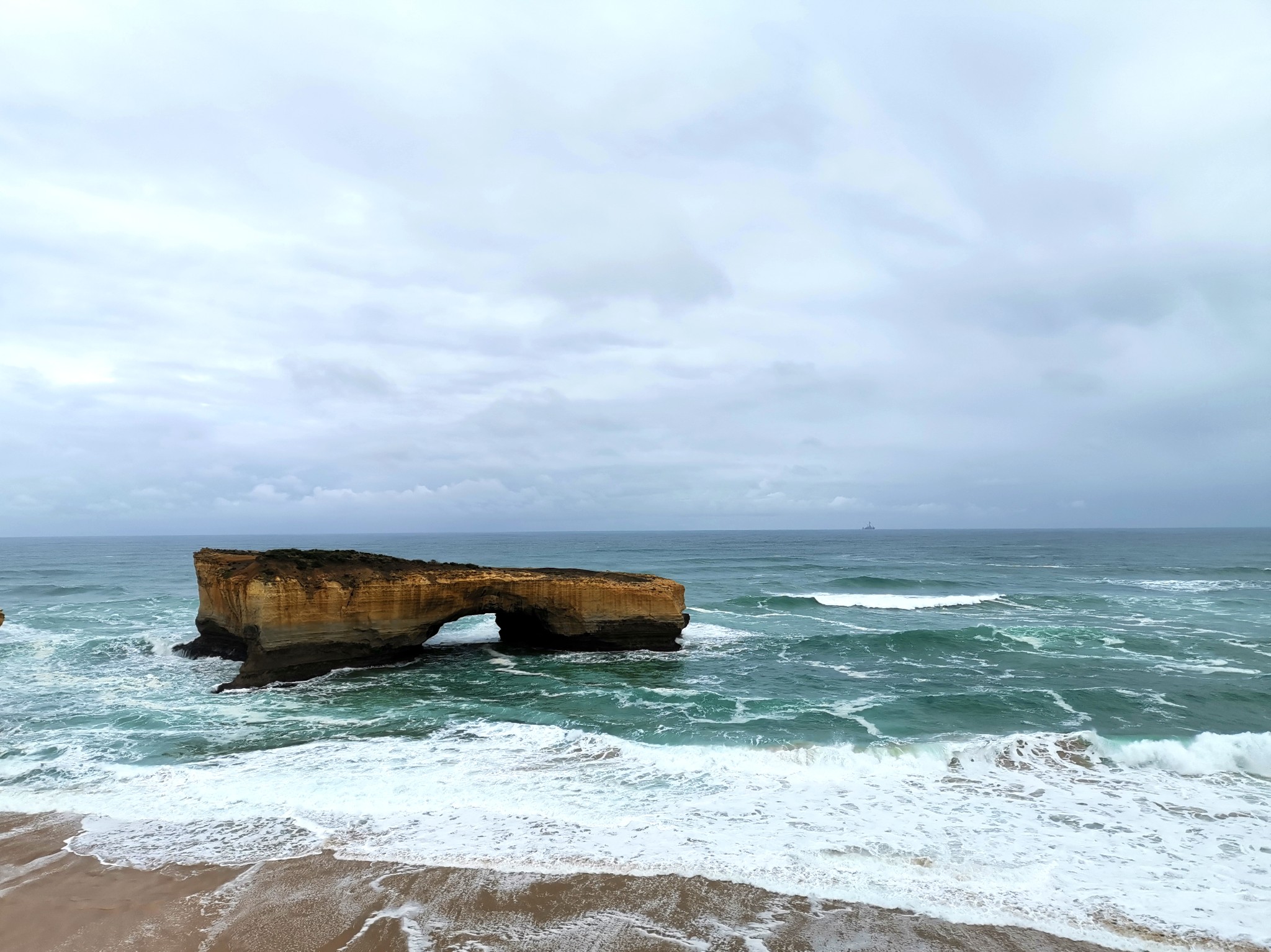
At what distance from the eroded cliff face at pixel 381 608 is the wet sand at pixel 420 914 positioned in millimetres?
9053

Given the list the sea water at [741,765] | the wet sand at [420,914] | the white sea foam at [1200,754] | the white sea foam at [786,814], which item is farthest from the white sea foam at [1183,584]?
the wet sand at [420,914]

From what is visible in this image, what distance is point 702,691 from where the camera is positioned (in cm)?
1616

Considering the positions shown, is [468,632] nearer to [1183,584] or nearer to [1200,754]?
[1200,754]

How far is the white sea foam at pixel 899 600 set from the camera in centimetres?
3403

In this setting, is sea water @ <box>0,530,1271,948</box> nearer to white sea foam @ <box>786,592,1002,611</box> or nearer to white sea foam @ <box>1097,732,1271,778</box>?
white sea foam @ <box>1097,732,1271,778</box>

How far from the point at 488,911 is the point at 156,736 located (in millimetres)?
9505

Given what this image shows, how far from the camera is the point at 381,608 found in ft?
60.5

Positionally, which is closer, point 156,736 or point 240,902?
point 240,902

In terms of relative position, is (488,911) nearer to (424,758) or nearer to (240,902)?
(240,902)

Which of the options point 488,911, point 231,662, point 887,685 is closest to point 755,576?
point 887,685

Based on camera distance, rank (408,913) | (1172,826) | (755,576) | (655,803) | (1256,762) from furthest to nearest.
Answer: (755,576) → (1256,762) → (655,803) → (1172,826) → (408,913)

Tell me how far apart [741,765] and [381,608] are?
1156cm

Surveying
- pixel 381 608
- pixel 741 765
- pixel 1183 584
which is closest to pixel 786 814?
pixel 741 765

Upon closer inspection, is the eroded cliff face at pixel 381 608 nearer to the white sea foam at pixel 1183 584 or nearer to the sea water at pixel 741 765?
the sea water at pixel 741 765
